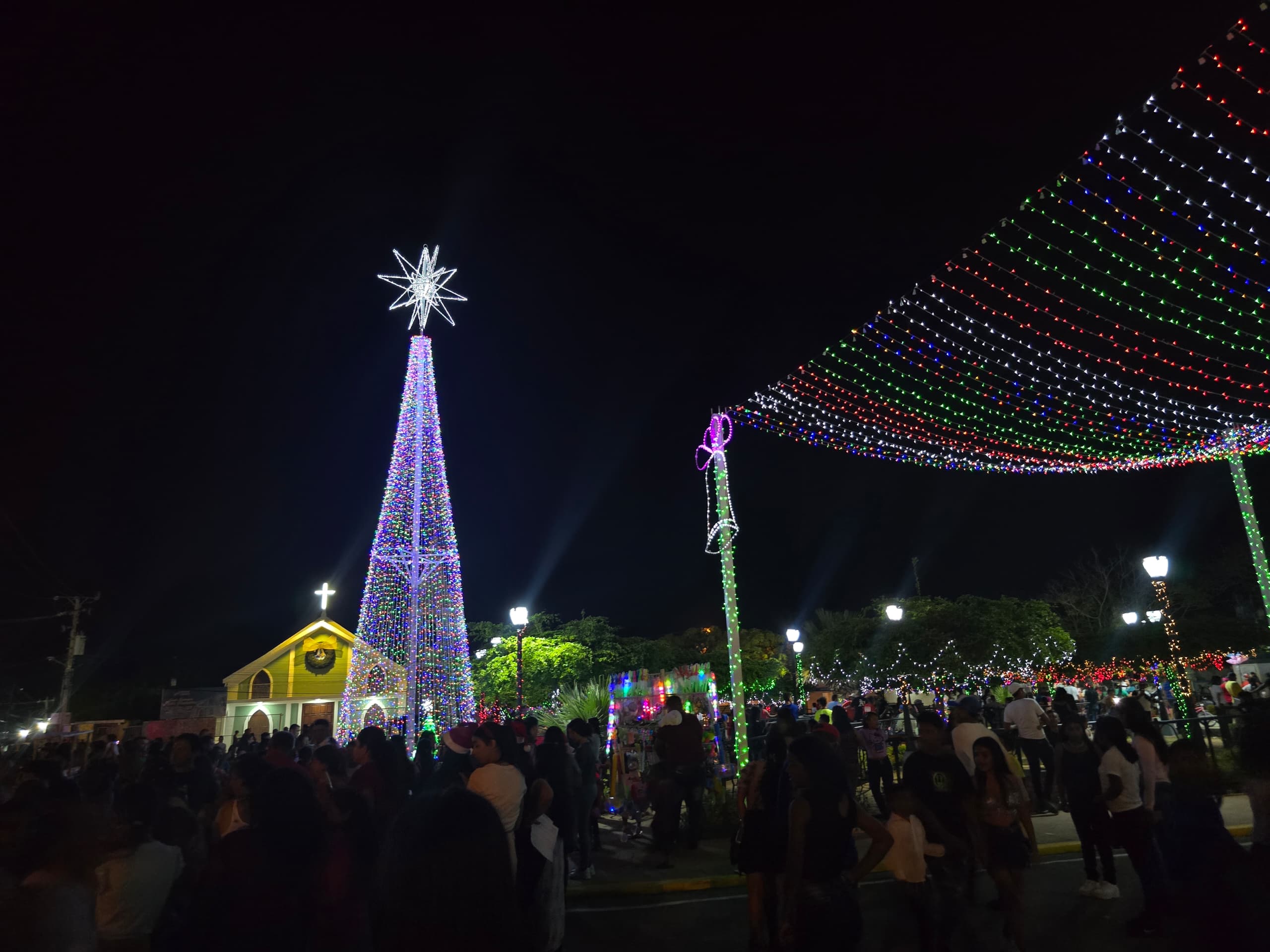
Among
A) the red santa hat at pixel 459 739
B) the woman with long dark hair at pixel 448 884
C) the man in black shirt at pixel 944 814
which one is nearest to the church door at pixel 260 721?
the red santa hat at pixel 459 739

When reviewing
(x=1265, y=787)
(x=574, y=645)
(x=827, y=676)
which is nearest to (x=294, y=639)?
(x=574, y=645)

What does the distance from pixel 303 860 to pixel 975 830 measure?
14.0 feet

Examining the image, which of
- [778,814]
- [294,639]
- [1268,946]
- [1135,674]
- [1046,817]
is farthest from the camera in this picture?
[294,639]

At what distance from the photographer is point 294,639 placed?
32562mm

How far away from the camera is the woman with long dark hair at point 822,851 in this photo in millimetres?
3564

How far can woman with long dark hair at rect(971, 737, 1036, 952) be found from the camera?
5.00m

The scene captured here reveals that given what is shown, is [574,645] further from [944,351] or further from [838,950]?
[838,950]

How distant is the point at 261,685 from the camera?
32.4 metres

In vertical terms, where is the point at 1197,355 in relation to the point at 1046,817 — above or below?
above

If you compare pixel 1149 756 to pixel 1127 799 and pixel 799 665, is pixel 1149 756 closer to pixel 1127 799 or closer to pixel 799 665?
pixel 1127 799

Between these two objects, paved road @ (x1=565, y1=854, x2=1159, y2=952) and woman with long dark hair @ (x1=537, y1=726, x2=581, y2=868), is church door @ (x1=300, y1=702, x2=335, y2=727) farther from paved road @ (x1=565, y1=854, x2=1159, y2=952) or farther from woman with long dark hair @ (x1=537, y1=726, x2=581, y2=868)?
woman with long dark hair @ (x1=537, y1=726, x2=581, y2=868)

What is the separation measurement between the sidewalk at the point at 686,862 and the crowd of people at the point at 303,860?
5.70ft

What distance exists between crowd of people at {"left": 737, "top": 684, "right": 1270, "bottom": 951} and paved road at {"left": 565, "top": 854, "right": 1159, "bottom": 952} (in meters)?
0.13

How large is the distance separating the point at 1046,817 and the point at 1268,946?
26.2 ft
